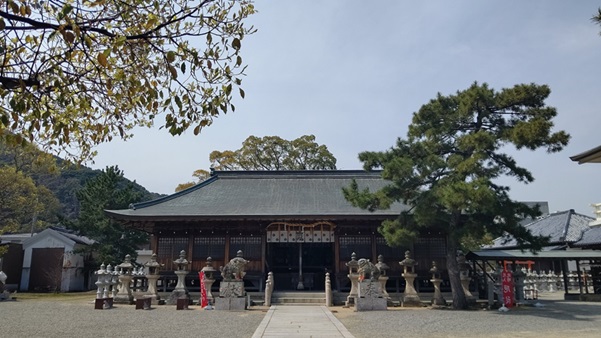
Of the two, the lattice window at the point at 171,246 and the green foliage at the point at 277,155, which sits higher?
the green foliage at the point at 277,155

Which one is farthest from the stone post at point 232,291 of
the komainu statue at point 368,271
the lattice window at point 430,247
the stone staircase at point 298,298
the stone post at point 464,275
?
the stone post at point 464,275

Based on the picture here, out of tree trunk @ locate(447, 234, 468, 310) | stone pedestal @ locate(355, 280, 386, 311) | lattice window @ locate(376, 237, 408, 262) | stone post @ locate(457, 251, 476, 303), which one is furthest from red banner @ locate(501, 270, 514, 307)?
stone pedestal @ locate(355, 280, 386, 311)

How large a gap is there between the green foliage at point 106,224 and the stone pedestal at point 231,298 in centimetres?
1508

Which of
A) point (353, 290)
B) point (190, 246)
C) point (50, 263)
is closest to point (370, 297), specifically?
point (353, 290)

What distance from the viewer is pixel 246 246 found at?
21.3 m

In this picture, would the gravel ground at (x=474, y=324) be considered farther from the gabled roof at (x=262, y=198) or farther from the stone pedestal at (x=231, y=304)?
the gabled roof at (x=262, y=198)

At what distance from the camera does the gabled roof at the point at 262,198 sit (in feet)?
66.6

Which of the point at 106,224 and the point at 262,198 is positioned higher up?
the point at 262,198

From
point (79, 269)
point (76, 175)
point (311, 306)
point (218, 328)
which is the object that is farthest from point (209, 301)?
point (76, 175)

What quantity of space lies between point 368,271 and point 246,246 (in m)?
6.93

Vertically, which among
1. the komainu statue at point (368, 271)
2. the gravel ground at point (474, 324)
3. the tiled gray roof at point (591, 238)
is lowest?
the gravel ground at point (474, 324)

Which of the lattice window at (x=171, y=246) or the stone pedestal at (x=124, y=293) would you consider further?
the lattice window at (x=171, y=246)

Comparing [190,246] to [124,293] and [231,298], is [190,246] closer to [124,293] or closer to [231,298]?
[124,293]

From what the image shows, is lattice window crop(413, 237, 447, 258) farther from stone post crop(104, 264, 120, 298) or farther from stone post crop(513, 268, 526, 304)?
stone post crop(104, 264, 120, 298)
